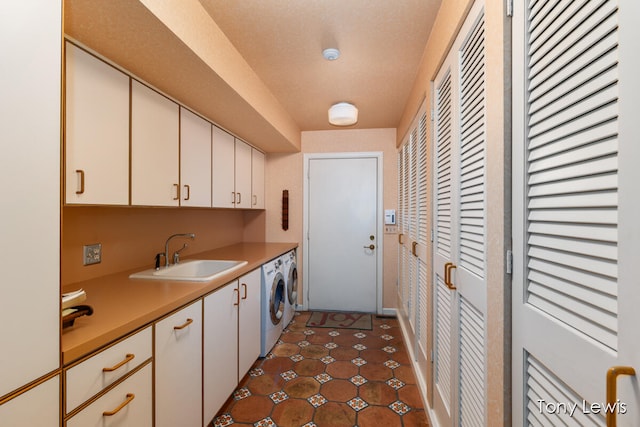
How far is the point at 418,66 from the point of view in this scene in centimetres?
210

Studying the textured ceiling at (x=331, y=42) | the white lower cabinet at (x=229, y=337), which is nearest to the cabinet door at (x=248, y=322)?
the white lower cabinet at (x=229, y=337)

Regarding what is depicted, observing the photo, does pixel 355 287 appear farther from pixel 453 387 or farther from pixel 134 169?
pixel 134 169

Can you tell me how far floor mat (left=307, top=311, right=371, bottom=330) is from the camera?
323 cm

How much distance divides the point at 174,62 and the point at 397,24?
4.03 feet

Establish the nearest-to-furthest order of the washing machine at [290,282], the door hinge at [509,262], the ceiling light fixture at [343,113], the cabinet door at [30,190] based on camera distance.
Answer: the cabinet door at [30,190] → the door hinge at [509,262] → the ceiling light fixture at [343,113] → the washing machine at [290,282]

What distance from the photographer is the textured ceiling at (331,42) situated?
1511 millimetres

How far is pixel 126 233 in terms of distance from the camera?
195cm

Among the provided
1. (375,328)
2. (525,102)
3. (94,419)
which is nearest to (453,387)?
(525,102)

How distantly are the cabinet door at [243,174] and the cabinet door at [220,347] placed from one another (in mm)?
1173

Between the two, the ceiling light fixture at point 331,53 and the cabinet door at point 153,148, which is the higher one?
the ceiling light fixture at point 331,53

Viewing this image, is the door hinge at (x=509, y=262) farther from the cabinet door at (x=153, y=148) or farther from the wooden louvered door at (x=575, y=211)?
the cabinet door at (x=153, y=148)

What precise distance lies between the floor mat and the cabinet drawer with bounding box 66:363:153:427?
2.19 m

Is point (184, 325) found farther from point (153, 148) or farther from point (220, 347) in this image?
point (153, 148)

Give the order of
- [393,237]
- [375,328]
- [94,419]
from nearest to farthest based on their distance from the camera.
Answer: [94,419], [375,328], [393,237]
